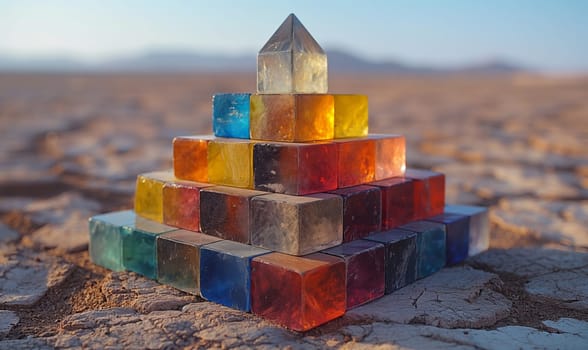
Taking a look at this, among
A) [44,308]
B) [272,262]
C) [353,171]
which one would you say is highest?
[353,171]

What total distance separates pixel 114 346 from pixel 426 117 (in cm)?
854

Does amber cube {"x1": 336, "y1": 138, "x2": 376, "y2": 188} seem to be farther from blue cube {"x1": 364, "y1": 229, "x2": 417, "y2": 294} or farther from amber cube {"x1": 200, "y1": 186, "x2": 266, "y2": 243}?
amber cube {"x1": 200, "y1": 186, "x2": 266, "y2": 243}

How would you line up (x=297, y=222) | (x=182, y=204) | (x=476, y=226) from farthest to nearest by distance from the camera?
(x=476, y=226), (x=182, y=204), (x=297, y=222)

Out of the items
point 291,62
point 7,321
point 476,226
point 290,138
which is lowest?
point 7,321

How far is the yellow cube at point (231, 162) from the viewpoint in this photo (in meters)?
2.52

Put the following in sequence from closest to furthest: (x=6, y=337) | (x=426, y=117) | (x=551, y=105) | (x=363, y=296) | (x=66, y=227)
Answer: (x=6, y=337) → (x=363, y=296) → (x=66, y=227) → (x=426, y=117) → (x=551, y=105)

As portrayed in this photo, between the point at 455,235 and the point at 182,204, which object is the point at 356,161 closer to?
the point at 455,235

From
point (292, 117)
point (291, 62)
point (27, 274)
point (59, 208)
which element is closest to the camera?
point (292, 117)

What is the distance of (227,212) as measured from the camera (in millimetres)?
2467

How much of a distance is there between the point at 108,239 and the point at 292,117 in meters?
1.18

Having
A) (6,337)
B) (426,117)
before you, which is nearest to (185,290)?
(6,337)

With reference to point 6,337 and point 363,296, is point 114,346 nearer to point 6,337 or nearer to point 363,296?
point 6,337

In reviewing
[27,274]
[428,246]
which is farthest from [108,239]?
[428,246]

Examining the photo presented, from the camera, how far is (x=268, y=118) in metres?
2.54
